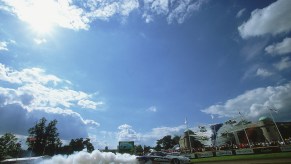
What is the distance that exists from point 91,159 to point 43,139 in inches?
3010

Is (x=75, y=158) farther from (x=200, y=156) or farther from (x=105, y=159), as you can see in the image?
(x=200, y=156)

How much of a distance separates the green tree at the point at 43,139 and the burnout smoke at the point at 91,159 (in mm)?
72011

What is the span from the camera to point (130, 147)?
71875 millimetres

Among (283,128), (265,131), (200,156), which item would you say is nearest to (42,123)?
(200,156)

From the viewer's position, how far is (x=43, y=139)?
8581 cm

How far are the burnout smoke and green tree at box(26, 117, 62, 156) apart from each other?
72.0 metres

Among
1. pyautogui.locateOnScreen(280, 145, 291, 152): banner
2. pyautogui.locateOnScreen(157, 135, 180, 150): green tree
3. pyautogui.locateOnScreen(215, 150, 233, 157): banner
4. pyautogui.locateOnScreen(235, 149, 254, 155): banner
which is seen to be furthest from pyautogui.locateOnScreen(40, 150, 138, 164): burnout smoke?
pyautogui.locateOnScreen(157, 135, 180, 150): green tree

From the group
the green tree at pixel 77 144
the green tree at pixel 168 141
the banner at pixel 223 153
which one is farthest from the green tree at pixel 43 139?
the green tree at pixel 168 141

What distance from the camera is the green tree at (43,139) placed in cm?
8288

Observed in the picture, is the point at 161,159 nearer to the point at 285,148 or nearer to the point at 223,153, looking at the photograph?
the point at 285,148

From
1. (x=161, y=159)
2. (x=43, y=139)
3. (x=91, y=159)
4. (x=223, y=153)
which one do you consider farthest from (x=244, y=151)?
(x=43, y=139)

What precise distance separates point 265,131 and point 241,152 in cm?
6503

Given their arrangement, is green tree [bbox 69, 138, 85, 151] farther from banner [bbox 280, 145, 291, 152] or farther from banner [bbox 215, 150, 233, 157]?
banner [bbox 280, 145, 291, 152]

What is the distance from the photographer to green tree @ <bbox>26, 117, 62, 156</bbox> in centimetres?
8288
